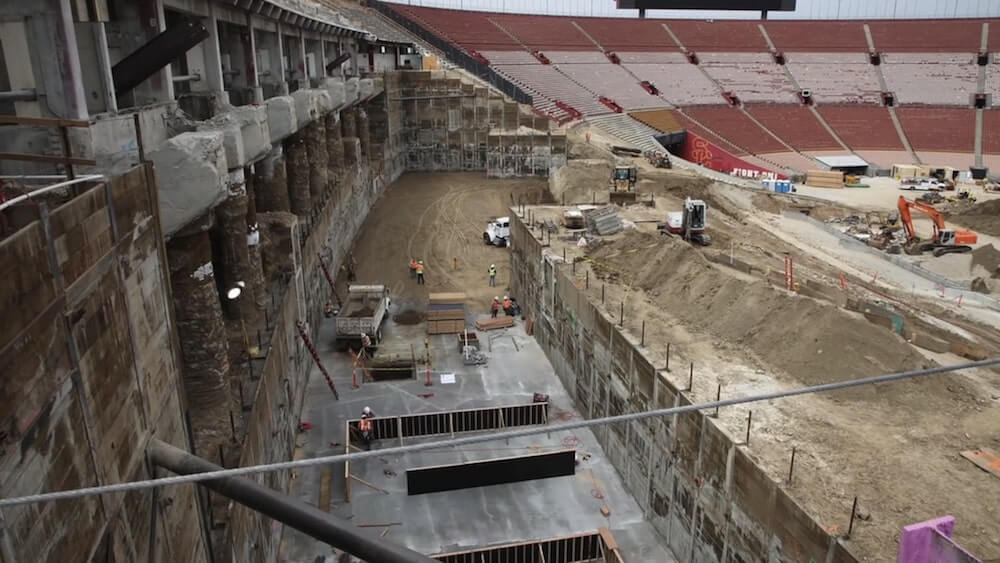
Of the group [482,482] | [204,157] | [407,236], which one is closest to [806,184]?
[407,236]

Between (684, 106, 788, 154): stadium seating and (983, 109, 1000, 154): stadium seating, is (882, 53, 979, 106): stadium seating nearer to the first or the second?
(983, 109, 1000, 154): stadium seating

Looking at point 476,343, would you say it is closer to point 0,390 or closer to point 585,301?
point 585,301

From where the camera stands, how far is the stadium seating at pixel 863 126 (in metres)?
50.6

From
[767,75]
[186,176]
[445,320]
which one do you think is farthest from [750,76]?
[186,176]

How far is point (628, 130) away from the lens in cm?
4894

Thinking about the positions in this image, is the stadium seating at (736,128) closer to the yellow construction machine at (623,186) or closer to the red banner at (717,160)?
the red banner at (717,160)

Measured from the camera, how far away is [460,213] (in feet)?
115

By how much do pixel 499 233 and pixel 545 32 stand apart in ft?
127

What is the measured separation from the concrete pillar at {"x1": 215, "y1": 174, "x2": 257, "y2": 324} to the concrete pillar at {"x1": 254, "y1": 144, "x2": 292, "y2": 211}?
564cm

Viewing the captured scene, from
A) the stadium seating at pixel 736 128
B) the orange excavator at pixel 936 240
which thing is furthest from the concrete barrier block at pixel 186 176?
the stadium seating at pixel 736 128

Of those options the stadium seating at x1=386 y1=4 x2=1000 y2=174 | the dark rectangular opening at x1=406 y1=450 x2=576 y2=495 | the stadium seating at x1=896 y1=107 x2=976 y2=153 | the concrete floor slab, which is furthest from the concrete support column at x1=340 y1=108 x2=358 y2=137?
the stadium seating at x1=896 y1=107 x2=976 y2=153

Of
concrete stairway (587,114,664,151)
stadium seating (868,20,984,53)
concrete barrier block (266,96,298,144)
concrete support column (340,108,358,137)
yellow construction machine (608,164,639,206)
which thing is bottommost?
yellow construction machine (608,164,639,206)

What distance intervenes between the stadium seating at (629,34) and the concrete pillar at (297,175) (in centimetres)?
4512

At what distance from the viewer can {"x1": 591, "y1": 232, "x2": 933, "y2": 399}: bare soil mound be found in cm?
1369
